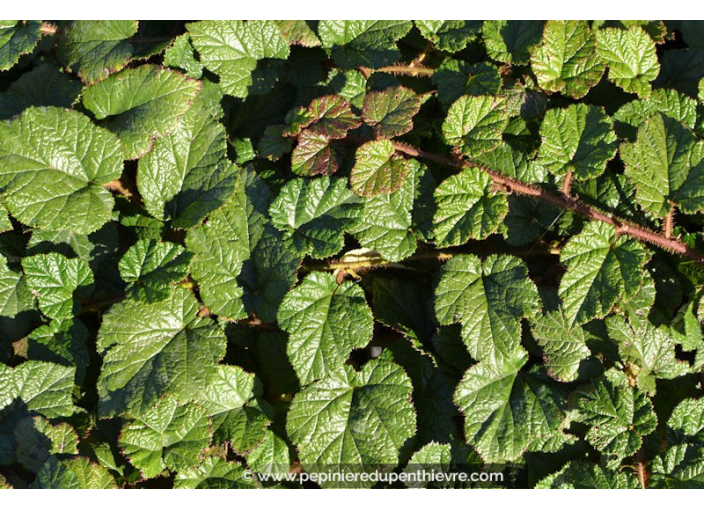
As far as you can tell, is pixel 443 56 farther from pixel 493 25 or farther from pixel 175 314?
pixel 175 314

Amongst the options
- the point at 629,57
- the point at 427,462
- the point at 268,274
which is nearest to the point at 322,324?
the point at 268,274

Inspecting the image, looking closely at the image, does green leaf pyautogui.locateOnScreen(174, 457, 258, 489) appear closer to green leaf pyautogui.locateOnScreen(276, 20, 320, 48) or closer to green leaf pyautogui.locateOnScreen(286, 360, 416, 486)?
green leaf pyautogui.locateOnScreen(286, 360, 416, 486)

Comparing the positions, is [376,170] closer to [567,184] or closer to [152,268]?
[567,184]

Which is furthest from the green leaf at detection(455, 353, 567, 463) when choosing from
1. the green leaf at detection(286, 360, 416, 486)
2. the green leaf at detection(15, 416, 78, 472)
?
the green leaf at detection(15, 416, 78, 472)

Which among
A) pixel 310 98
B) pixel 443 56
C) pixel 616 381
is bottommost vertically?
pixel 616 381

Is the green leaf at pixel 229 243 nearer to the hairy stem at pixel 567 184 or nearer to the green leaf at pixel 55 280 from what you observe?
the green leaf at pixel 55 280

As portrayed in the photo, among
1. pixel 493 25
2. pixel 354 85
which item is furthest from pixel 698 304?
pixel 354 85

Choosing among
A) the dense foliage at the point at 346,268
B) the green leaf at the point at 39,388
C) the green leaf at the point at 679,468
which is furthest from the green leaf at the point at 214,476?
the green leaf at the point at 679,468
